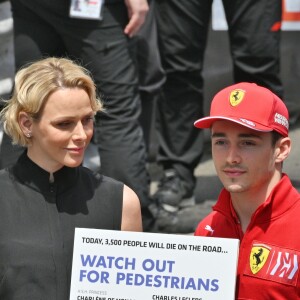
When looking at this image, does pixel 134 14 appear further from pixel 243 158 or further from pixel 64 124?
pixel 243 158

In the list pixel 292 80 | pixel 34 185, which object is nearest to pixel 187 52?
pixel 292 80

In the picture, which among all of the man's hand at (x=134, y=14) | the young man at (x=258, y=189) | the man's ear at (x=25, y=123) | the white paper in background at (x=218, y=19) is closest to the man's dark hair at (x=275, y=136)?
the young man at (x=258, y=189)

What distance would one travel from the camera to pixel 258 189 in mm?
3268

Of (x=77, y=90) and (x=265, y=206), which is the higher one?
(x=77, y=90)

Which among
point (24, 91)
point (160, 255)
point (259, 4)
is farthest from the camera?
point (259, 4)

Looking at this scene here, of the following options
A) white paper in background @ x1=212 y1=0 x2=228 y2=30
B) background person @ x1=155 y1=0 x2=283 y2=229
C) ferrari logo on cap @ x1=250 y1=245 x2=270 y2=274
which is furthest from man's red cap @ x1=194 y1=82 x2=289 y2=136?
white paper in background @ x1=212 y1=0 x2=228 y2=30

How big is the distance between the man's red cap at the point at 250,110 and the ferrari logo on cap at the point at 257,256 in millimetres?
343

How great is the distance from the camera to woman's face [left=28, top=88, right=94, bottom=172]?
338 cm

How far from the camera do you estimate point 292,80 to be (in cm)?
820

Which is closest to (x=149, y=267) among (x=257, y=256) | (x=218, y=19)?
(x=257, y=256)

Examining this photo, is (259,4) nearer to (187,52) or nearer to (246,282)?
(187,52)

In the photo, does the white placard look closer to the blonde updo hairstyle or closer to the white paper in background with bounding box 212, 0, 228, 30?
the blonde updo hairstyle

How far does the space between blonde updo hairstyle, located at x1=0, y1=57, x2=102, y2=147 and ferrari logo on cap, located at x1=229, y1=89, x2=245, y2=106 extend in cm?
45

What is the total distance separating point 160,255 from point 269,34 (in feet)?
10.1
